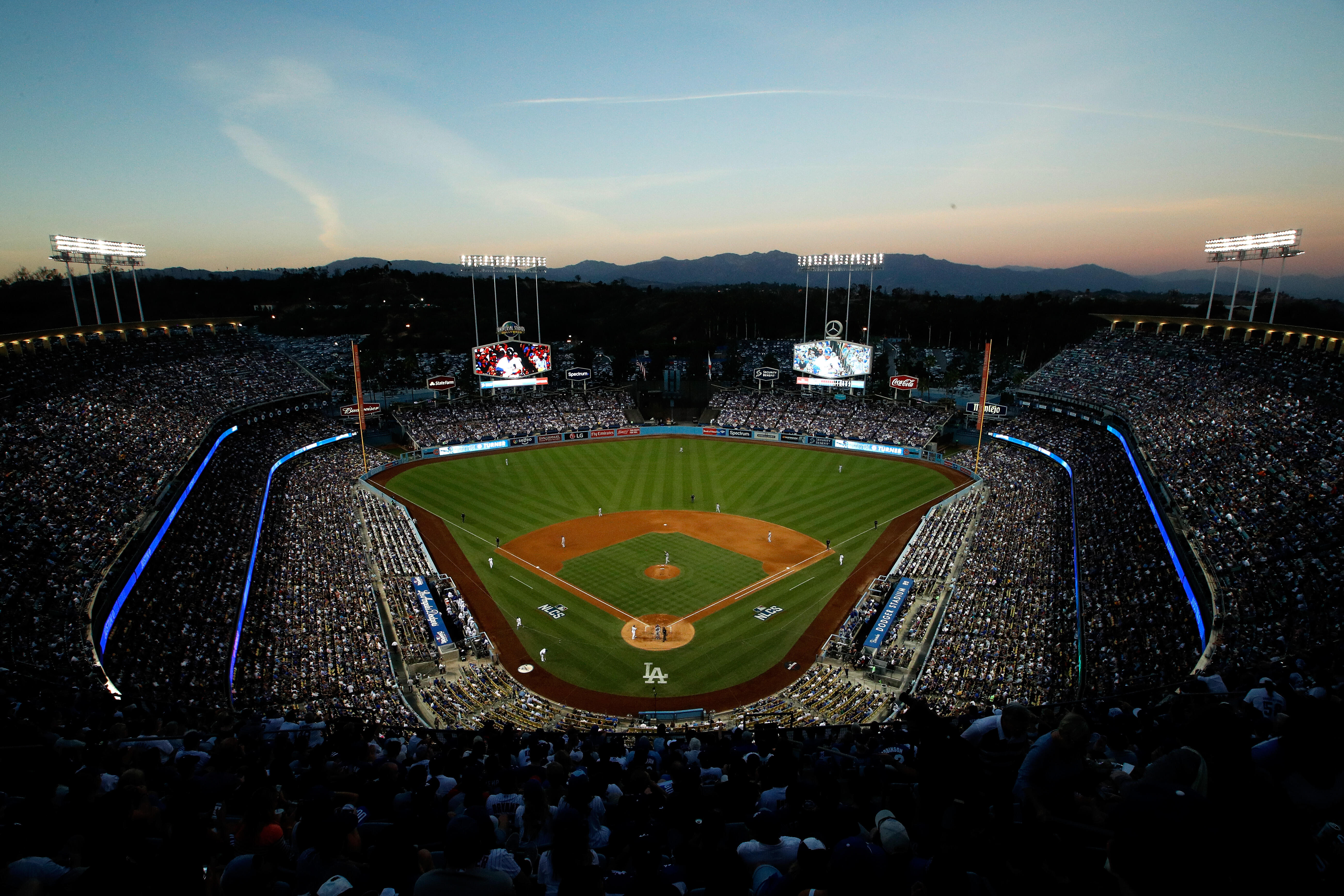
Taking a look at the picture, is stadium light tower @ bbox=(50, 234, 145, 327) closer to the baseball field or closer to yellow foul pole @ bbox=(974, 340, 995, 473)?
the baseball field

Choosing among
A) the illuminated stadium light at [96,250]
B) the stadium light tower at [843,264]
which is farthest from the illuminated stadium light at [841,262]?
the illuminated stadium light at [96,250]

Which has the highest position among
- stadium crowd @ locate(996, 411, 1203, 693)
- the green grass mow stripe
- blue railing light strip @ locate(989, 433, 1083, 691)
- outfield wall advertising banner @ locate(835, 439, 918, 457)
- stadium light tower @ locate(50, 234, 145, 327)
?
stadium light tower @ locate(50, 234, 145, 327)

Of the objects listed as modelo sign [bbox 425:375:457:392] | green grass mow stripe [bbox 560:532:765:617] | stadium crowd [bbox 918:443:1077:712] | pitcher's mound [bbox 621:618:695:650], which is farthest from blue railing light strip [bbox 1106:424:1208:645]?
modelo sign [bbox 425:375:457:392]

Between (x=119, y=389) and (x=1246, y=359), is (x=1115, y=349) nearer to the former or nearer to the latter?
(x=1246, y=359)

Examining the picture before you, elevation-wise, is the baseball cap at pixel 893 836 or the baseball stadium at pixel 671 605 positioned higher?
the baseball cap at pixel 893 836

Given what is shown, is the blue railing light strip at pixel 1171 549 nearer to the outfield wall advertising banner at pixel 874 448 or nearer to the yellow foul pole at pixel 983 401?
the yellow foul pole at pixel 983 401
